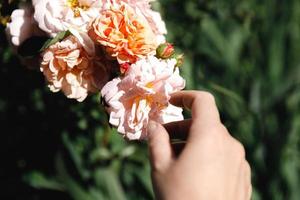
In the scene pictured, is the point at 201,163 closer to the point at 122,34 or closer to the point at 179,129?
the point at 179,129

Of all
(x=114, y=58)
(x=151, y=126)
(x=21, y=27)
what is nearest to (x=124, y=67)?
(x=114, y=58)

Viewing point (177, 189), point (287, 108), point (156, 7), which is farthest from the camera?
point (287, 108)

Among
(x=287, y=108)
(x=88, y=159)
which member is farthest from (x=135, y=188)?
(x=287, y=108)

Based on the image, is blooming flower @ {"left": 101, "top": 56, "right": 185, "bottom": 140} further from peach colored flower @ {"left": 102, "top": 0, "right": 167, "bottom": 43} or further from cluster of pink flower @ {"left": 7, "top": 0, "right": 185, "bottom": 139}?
peach colored flower @ {"left": 102, "top": 0, "right": 167, "bottom": 43}

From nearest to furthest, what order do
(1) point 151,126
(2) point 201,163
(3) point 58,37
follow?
1. (2) point 201,163
2. (1) point 151,126
3. (3) point 58,37

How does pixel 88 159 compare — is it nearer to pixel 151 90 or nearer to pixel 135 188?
pixel 135 188

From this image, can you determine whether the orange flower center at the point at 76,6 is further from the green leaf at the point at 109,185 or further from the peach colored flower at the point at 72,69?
the green leaf at the point at 109,185
